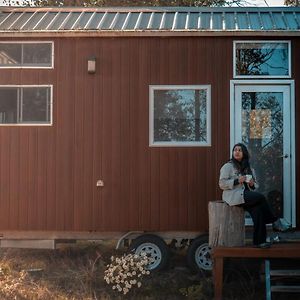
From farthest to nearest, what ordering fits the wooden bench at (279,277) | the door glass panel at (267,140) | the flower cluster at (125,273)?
the door glass panel at (267,140)
the flower cluster at (125,273)
the wooden bench at (279,277)

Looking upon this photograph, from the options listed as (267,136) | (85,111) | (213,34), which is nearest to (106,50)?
(85,111)

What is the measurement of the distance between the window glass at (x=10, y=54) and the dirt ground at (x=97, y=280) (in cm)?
274

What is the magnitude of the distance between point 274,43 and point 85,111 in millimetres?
2830

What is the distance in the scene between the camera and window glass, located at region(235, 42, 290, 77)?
811 centimetres

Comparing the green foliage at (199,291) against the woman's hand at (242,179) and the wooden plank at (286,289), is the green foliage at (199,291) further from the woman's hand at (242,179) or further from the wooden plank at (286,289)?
the woman's hand at (242,179)

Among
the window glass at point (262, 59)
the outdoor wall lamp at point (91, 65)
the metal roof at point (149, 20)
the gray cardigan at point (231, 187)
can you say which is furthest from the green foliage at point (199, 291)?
the metal roof at point (149, 20)

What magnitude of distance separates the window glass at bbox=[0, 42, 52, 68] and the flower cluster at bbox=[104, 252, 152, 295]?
3.09 meters

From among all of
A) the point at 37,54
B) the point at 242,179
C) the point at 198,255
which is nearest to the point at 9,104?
the point at 37,54

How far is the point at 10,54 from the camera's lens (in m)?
8.41

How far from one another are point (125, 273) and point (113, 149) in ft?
6.10

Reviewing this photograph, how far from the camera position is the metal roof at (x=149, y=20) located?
26.9 ft

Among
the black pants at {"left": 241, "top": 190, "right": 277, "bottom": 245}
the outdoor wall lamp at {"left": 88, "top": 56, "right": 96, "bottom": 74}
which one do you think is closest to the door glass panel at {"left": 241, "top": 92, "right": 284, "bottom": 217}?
the black pants at {"left": 241, "top": 190, "right": 277, "bottom": 245}

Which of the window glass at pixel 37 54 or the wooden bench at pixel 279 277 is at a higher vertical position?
the window glass at pixel 37 54

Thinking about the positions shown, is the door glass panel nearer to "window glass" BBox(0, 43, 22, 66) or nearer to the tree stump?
the tree stump
